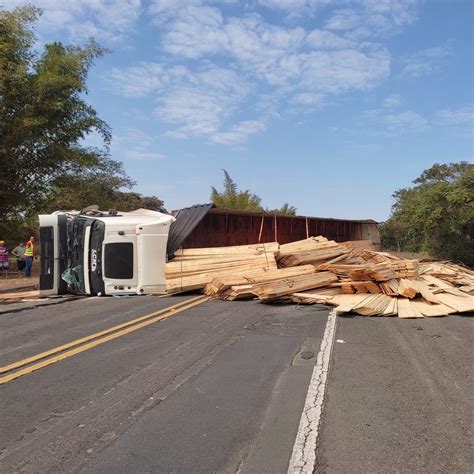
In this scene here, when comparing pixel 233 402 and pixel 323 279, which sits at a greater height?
pixel 323 279

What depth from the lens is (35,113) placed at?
16.2m

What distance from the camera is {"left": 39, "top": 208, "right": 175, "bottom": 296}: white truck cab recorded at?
39.8ft

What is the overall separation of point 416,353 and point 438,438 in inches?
107

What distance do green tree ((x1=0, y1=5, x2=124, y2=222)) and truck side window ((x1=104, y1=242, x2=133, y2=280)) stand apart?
20.7ft

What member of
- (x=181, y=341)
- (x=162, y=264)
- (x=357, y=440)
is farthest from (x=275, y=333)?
(x=162, y=264)

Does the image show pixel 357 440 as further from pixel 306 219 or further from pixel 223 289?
pixel 306 219

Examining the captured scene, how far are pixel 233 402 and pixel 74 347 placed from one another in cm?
297

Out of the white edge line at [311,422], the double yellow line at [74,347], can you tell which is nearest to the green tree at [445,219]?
the double yellow line at [74,347]

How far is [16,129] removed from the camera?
51.9ft

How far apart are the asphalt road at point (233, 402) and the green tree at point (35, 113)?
35.4ft

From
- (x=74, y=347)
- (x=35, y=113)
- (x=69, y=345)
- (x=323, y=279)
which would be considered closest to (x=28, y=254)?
(x=35, y=113)

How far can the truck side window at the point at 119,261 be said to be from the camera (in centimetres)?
1204

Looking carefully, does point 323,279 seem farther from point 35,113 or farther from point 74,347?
point 35,113

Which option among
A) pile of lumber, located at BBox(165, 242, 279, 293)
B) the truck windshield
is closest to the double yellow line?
pile of lumber, located at BBox(165, 242, 279, 293)
